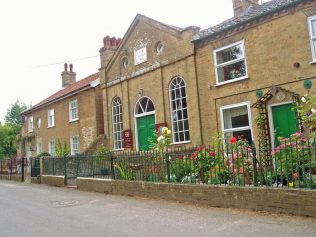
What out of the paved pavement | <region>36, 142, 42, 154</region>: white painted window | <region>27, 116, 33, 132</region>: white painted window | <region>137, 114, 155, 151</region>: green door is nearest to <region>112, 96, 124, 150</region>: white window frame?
<region>137, 114, 155, 151</region>: green door

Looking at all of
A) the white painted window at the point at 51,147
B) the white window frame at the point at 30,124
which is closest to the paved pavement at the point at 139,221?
the white painted window at the point at 51,147

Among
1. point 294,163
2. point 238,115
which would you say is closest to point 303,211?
point 294,163

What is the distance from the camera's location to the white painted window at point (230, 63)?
45.0ft

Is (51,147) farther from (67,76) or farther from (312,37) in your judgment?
(312,37)

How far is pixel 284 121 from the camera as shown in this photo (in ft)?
40.2

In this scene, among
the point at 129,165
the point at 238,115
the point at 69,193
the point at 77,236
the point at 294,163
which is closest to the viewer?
the point at 77,236

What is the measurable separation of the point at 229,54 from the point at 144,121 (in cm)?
595

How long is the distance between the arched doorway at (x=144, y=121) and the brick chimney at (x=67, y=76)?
51.8 ft

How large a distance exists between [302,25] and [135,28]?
368 inches

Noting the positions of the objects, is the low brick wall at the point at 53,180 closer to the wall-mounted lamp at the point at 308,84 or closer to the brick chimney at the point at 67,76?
the wall-mounted lamp at the point at 308,84

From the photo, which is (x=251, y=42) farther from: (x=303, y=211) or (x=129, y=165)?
(x=303, y=211)

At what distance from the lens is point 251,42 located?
13305mm

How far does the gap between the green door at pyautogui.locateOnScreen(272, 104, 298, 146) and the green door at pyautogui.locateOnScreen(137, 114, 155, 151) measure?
6611 millimetres

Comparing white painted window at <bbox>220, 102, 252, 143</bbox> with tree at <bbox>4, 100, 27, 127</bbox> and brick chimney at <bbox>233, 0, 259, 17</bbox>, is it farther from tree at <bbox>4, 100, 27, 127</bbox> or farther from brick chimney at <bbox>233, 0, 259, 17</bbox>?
tree at <bbox>4, 100, 27, 127</bbox>
